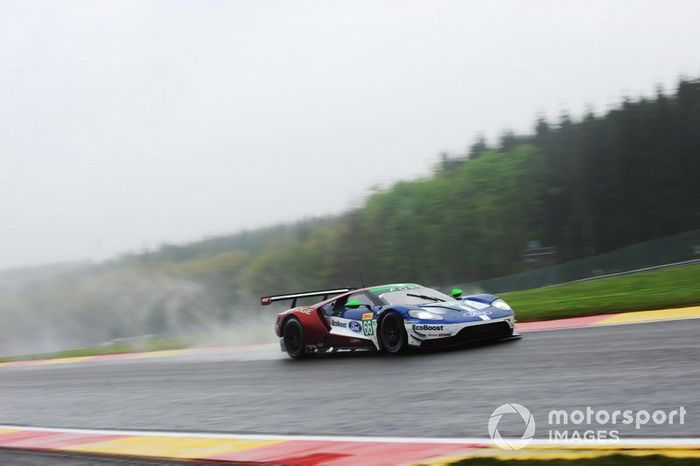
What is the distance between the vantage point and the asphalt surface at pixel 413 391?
6289mm

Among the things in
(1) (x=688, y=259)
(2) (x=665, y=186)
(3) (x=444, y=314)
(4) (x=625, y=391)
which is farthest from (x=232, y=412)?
(2) (x=665, y=186)

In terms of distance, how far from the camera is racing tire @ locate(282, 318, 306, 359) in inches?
511

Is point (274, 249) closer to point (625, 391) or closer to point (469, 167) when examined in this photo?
point (469, 167)

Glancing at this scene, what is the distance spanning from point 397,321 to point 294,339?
2734 millimetres

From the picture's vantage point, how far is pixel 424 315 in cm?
1065

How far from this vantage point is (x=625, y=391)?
6316 millimetres

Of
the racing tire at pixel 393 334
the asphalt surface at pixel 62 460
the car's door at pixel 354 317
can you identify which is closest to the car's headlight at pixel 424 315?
the racing tire at pixel 393 334

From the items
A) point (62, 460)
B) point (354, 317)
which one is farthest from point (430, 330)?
point (62, 460)

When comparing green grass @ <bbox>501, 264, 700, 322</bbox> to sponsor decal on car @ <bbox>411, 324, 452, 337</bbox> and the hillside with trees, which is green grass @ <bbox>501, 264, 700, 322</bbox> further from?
the hillside with trees

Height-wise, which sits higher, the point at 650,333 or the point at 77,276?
the point at 77,276

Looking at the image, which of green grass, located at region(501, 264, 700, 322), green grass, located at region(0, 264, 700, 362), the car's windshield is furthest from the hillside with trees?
the car's windshield

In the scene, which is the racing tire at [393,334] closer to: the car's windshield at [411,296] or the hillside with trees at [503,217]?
the car's windshield at [411,296]

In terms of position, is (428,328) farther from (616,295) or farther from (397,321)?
(616,295)

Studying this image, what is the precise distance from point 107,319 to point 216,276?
1018 cm
